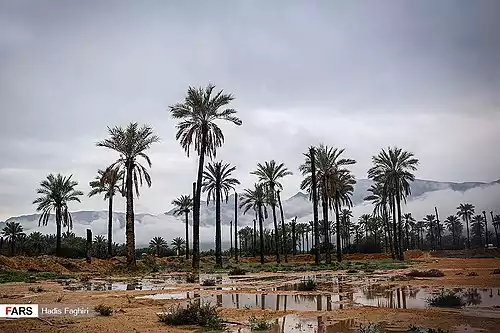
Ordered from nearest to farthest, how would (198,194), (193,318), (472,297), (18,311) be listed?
(193,318) < (18,311) < (472,297) < (198,194)

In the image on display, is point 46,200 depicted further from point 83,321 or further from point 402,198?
point 83,321

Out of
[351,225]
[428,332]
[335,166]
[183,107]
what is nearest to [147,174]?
[183,107]

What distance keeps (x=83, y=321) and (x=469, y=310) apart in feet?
27.4

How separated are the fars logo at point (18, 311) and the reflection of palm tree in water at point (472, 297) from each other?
34.0 ft

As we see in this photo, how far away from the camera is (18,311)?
421 inches

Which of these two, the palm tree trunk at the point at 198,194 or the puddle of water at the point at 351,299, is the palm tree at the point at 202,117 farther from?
the puddle of water at the point at 351,299

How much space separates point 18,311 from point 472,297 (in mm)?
11533

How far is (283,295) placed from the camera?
15.1 m

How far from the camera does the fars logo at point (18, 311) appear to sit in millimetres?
10323

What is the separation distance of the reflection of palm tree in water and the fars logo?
10358 millimetres

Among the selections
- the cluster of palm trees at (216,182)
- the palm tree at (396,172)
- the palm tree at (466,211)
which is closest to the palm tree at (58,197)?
the cluster of palm trees at (216,182)

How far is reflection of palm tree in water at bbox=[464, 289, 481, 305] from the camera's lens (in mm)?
12031

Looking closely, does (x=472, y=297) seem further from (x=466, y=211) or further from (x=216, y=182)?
(x=466, y=211)

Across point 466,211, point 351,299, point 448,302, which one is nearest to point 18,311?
point 351,299
